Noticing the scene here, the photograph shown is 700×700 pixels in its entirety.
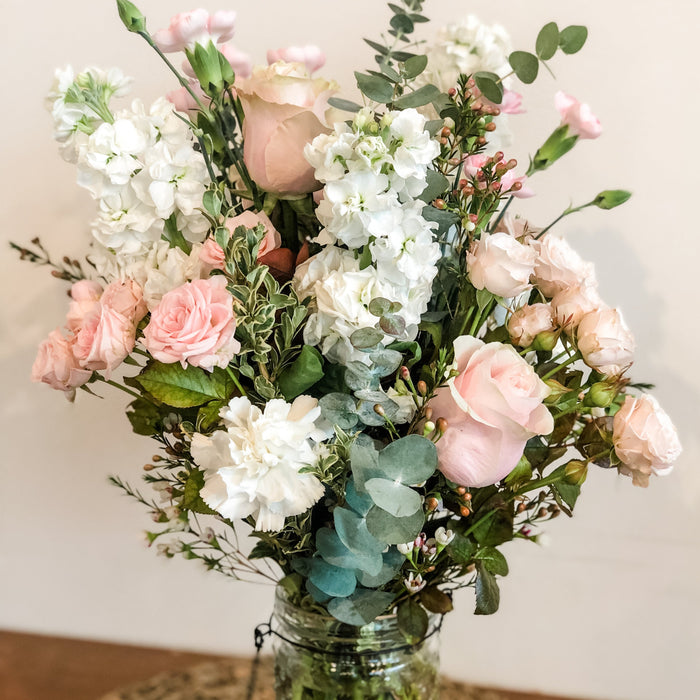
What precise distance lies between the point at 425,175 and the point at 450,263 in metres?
0.09

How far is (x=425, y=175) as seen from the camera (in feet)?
1.85

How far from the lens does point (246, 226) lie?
606 millimetres

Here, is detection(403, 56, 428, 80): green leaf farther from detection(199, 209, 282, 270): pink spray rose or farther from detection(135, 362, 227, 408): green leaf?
detection(135, 362, 227, 408): green leaf

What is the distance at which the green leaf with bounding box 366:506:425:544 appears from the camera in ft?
1.79

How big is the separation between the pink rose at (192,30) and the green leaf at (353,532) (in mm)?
408

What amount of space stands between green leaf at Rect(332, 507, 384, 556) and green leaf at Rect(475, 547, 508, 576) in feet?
0.38

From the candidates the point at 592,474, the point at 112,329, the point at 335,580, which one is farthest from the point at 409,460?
the point at 592,474

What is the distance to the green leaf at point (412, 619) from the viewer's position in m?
0.63

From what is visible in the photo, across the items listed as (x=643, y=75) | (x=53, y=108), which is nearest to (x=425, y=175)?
(x=53, y=108)

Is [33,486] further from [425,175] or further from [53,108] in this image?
[425,175]

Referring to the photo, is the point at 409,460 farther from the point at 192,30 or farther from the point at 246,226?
the point at 192,30

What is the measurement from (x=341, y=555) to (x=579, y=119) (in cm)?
43

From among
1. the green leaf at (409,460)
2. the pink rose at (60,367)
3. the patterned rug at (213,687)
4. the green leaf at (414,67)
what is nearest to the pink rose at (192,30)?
the green leaf at (414,67)

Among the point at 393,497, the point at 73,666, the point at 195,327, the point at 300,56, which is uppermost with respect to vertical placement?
the point at 300,56
